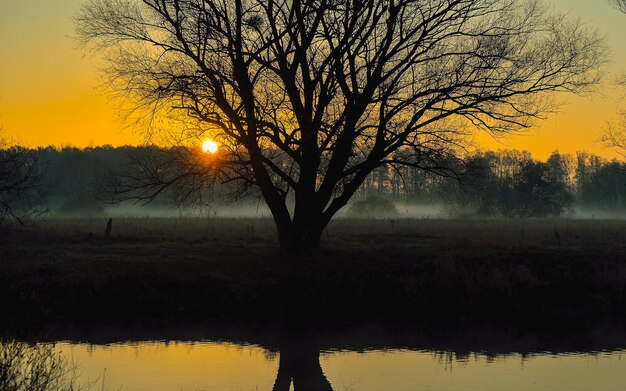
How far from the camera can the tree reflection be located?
49.7 ft

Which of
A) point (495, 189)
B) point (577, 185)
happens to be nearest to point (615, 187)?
point (577, 185)

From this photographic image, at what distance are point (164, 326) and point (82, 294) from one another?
3.05m

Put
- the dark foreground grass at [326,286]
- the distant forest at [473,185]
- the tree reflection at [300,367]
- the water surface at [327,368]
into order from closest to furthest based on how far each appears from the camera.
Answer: the water surface at [327,368] < the tree reflection at [300,367] < the dark foreground grass at [326,286] < the distant forest at [473,185]

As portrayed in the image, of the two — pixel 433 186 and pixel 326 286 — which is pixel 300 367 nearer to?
pixel 326 286

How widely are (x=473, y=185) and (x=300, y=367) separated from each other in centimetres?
1178

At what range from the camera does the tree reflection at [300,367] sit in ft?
49.7

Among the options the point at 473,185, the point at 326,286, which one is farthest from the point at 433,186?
the point at 326,286

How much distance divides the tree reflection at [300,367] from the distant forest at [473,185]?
32.8ft

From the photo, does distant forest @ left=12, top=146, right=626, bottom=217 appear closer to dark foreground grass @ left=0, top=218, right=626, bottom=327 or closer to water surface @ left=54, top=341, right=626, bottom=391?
dark foreground grass @ left=0, top=218, right=626, bottom=327

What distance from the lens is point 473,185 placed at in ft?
86.1

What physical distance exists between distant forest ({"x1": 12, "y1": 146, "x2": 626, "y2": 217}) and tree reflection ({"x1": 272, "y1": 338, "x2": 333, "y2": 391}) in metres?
9.99

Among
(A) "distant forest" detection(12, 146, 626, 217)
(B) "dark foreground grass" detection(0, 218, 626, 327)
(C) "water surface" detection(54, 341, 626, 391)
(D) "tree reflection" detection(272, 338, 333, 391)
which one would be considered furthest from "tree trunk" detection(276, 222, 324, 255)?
(C) "water surface" detection(54, 341, 626, 391)

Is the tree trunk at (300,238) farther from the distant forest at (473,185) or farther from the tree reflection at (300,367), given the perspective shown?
the tree reflection at (300,367)

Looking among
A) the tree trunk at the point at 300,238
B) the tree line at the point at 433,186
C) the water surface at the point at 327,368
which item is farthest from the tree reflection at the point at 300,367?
the tree line at the point at 433,186
